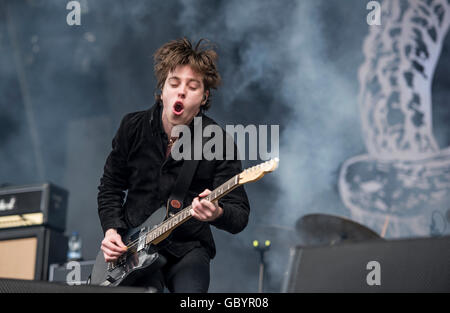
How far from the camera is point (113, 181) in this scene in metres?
2.43

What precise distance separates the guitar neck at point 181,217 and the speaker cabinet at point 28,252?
2.16 metres

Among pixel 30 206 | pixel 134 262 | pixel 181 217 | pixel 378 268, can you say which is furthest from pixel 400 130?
pixel 378 268

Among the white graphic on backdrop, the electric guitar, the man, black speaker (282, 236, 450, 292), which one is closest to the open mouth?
the man

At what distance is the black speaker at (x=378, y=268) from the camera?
118cm

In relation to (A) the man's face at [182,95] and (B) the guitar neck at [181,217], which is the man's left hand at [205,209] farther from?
(A) the man's face at [182,95]

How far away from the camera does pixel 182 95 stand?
2.28 metres

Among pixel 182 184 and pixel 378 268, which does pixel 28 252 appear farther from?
pixel 378 268

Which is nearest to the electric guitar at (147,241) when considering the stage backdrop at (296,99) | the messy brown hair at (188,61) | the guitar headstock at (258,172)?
the guitar headstock at (258,172)

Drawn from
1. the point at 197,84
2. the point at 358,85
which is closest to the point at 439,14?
the point at 358,85

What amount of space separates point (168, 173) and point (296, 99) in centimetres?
247

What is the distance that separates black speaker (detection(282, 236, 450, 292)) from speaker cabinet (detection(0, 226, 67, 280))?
3211 millimetres

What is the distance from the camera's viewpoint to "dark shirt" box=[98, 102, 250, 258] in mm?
2195

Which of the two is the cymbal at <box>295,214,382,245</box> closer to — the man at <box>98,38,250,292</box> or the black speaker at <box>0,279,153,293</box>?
the man at <box>98,38,250,292</box>

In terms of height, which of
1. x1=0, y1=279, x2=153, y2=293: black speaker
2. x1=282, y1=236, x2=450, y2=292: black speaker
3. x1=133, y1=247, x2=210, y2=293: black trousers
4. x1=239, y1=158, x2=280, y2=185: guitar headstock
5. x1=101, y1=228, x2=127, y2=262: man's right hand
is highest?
x1=239, y1=158, x2=280, y2=185: guitar headstock
